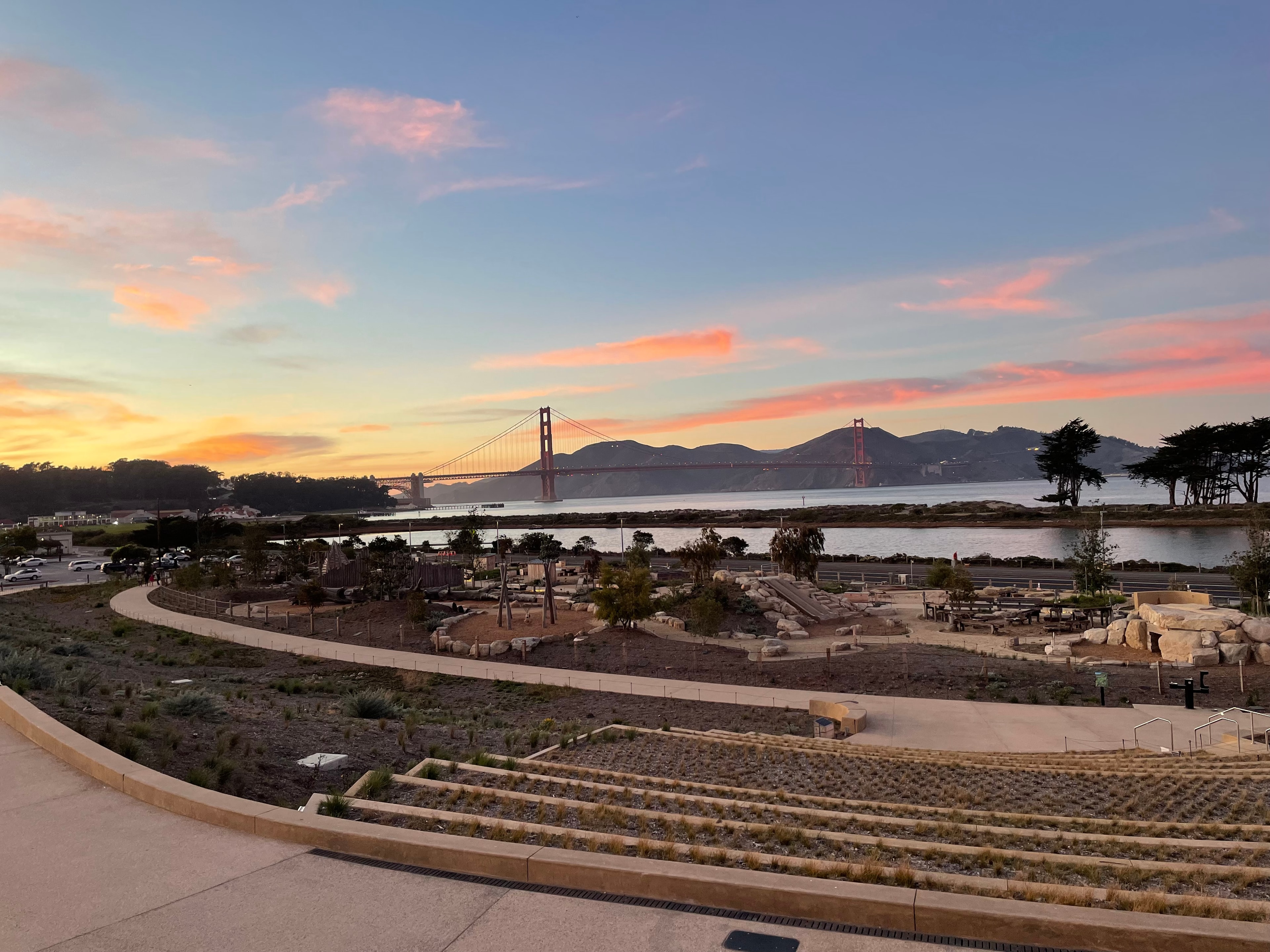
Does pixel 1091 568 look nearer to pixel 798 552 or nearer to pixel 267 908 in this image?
pixel 798 552

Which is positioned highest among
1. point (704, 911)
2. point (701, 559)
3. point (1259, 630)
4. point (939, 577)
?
point (704, 911)

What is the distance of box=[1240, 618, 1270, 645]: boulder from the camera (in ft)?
72.2

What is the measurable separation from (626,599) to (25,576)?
57.0 m

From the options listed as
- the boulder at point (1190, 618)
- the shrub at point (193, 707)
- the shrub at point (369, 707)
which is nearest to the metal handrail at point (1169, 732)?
the boulder at point (1190, 618)

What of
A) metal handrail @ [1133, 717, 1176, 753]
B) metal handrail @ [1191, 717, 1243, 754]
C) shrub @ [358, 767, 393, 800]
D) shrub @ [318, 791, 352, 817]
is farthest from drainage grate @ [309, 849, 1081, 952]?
metal handrail @ [1191, 717, 1243, 754]

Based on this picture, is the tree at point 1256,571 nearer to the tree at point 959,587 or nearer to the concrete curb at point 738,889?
the tree at point 959,587

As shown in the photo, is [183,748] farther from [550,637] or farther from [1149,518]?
[1149,518]

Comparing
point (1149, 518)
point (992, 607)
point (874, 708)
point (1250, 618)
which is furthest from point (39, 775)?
point (1149, 518)

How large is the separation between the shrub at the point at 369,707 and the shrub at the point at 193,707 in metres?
3.16

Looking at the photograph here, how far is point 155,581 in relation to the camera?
56.4m

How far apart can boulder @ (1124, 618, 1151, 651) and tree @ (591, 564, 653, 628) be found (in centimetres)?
1593

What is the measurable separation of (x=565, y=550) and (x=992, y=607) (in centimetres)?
5480

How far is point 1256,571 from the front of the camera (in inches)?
1142

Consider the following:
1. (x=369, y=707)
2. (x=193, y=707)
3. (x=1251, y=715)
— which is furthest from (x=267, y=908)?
(x=1251, y=715)
